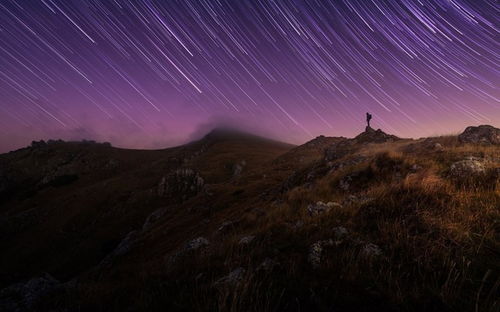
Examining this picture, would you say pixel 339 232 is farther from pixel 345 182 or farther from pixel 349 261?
pixel 345 182

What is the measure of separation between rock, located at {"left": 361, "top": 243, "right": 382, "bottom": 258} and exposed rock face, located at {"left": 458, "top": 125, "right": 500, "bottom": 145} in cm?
1778

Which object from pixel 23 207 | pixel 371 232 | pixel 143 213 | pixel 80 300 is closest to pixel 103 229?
pixel 143 213

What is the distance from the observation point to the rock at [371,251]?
11.7 ft

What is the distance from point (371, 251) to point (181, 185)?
45122 millimetres

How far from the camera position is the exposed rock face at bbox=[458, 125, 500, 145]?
16656mm

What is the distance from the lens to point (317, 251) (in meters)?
4.03

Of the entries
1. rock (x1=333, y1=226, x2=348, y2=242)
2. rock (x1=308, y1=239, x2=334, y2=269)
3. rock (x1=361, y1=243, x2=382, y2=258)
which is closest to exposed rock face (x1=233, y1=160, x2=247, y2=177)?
rock (x1=333, y1=226, x2=348, y2=242)

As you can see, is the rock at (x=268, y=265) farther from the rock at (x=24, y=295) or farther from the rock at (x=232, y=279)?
the rock at (x=24, y=295)

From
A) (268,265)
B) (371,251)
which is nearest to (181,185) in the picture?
(268,265)

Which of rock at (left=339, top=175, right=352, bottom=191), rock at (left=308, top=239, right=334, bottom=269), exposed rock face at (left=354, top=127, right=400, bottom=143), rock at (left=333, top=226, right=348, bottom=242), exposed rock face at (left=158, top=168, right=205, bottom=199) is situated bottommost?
exposed rock face at (left=158, top=168, right=205, bottom=199)

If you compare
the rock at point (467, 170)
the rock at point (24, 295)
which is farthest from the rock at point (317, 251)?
the rock at point (24, 295)

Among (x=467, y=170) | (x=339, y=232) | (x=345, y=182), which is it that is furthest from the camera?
(x=345, y=182)

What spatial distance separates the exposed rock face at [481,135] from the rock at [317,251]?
1790 centimetres

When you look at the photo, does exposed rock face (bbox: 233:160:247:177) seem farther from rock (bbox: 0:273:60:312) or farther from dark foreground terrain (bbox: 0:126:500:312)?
rock (bbox: 0:273:60:312)
